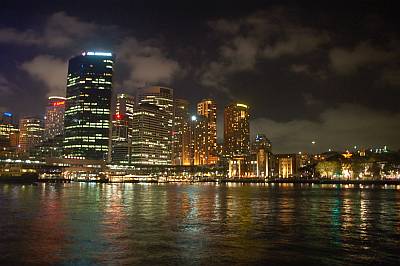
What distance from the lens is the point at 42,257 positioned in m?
22.7

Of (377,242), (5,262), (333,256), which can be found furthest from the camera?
(377,242)

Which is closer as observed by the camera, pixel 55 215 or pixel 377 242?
pixel 377 242

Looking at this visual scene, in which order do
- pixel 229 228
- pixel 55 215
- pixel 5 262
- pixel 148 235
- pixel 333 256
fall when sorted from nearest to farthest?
pixel 5 262, pixel 333 256, pixel 148 235, pixel 229 228, pixel 55 215

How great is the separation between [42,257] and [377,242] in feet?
67.8

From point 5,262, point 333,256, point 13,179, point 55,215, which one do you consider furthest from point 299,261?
point 13,179

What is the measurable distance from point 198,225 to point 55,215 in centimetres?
1624

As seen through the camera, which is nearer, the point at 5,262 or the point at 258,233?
the point at 5,262

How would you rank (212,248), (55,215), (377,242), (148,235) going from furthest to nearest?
1. (55,215)
2. (148,235)
3. (377,242)
4. (212,248)

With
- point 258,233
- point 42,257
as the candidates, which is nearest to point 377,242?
point 258,233

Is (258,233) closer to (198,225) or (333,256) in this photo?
(198,225)

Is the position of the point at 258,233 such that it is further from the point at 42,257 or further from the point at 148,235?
the point at 42,257

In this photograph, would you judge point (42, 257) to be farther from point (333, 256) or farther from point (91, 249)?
point (333, 256)

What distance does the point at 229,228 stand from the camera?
111ft

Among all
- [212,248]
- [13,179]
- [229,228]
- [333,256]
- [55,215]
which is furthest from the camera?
[13,179]
